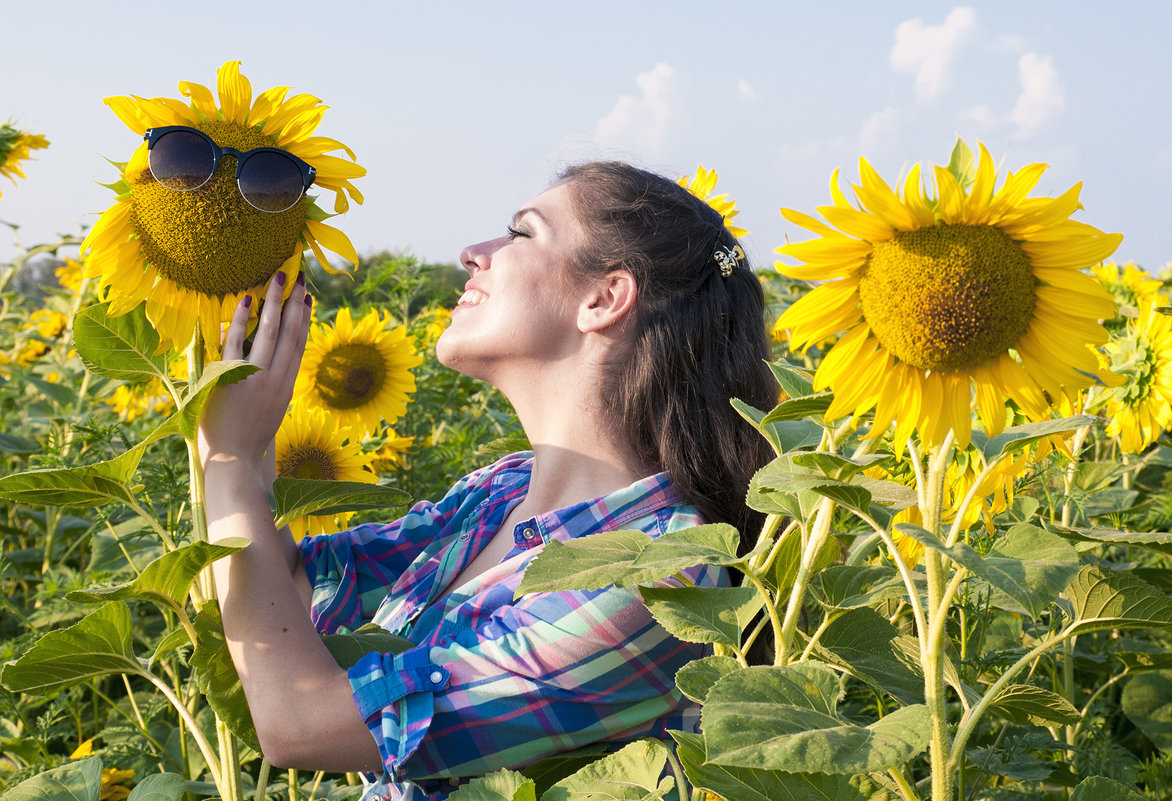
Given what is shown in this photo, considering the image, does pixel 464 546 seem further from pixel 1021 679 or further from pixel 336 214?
pixel 1021 679

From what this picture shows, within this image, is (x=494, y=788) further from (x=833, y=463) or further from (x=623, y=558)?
(x=833, y=463)

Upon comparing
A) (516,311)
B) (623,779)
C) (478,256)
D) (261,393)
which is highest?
(478,256)

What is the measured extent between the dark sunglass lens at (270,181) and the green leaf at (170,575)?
1.45 ft

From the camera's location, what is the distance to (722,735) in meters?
0.84

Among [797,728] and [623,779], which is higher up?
[797,728]

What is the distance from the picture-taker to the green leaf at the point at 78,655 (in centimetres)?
134

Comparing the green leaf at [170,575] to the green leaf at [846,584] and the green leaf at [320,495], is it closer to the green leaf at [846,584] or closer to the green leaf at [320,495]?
the green leaf at [320,495]

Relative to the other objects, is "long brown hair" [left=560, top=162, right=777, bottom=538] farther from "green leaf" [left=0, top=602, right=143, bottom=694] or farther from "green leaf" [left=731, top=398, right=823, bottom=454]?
"green leaf" [left=0, top=602, right=143, bottom=694]

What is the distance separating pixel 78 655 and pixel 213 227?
1.99 ft

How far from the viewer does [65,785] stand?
1487mm

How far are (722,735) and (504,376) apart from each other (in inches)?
47.1

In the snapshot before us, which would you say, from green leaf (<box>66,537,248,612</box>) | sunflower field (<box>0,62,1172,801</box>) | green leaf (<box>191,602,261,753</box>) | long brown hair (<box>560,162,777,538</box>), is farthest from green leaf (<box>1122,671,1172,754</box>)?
green leaf (<box>66,537,248,612</box>)

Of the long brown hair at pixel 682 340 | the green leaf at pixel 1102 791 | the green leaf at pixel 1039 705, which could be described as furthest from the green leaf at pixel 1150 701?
the green leaf at pixel 1102 791

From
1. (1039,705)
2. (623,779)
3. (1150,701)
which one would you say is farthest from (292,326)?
(1150,701)
